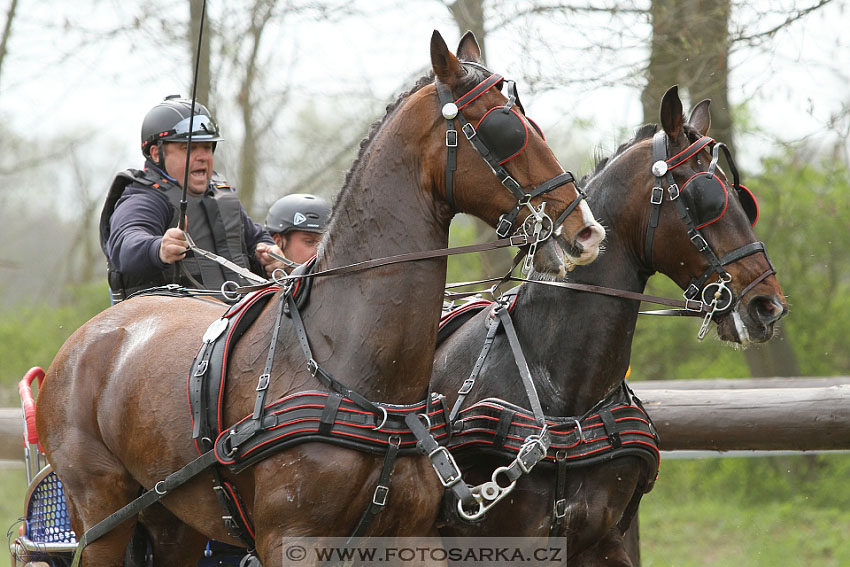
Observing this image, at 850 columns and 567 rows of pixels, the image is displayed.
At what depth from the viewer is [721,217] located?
3869 millimetres

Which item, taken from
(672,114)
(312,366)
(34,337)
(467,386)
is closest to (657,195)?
(672,114)

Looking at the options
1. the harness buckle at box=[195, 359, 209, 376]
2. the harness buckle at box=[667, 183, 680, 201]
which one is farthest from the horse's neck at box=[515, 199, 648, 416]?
the harness buckle at box=[195, 359, 209, 376]

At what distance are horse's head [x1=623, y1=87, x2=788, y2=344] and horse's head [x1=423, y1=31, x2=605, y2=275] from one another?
0.85 metres

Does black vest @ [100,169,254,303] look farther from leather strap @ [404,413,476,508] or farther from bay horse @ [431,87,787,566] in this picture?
leather strap @ [404,413,476,508]

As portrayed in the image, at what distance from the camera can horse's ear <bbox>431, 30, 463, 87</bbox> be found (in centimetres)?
315

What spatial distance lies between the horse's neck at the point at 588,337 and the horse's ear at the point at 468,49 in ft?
3.21

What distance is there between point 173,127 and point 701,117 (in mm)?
2557

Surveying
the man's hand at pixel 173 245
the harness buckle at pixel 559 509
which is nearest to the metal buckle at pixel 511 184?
the harness buckle at pixel 559 509

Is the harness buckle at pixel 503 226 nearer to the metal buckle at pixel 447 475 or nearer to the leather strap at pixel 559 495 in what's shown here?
the metal buckle at pixel 447 475

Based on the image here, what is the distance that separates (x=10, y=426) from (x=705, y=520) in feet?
21.6

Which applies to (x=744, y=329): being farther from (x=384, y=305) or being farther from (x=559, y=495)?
(x=384, y=305)

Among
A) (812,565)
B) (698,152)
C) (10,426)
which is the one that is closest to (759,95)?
(698,152)

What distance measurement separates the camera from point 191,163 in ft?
15.6

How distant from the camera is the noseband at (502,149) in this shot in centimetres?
312
